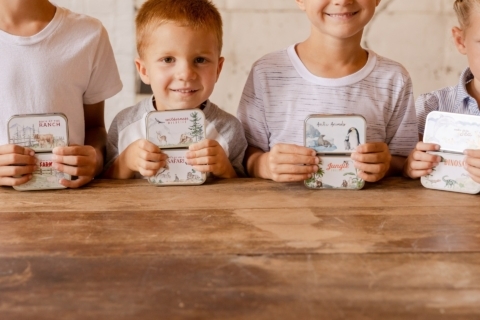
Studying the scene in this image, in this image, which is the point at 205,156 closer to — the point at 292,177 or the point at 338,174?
the point at 292,177

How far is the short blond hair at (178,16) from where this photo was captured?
5.04 feet

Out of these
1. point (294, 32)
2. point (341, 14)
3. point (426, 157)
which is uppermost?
point (341, 14)

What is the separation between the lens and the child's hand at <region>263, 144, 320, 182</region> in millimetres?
1364

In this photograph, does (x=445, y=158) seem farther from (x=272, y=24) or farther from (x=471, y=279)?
(x=272, y=24)

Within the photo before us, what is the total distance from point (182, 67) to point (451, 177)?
2.50ft

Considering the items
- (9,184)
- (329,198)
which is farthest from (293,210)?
(9,184)

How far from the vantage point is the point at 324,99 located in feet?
5.32

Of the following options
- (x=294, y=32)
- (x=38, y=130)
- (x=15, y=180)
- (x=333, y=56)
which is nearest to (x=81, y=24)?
(x=38, y=130)

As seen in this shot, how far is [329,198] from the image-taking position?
1.31 meters

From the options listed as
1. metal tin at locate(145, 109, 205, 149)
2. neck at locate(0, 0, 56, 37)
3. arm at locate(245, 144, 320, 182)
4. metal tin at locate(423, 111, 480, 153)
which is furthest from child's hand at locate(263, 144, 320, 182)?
neck at locate(0, 0, 56, 37)

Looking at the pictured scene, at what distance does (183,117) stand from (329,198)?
41 centimetres

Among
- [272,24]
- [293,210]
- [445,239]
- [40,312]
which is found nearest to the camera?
[40,312]

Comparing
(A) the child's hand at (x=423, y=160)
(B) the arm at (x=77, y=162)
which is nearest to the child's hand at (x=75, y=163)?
(B) the arm at (x=77, y=162)

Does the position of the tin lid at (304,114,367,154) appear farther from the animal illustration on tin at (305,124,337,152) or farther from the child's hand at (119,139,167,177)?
the child's hand at (119,139,167,177)
